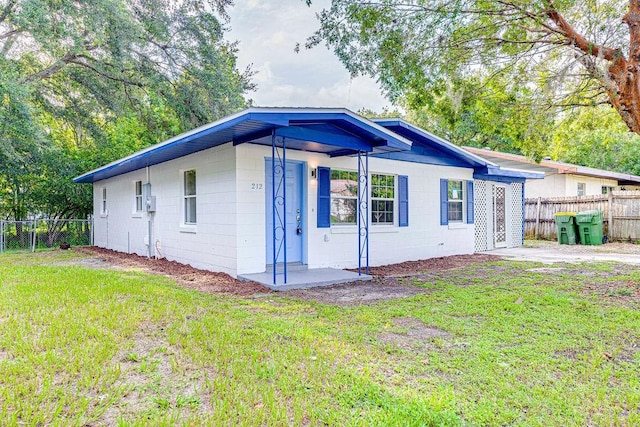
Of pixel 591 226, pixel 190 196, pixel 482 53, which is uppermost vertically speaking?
pixel 482 53

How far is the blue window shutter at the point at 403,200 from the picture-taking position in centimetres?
934

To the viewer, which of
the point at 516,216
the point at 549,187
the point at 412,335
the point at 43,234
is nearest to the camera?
the point at 412,335

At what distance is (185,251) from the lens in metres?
8.55

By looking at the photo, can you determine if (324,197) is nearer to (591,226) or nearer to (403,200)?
(403,200)

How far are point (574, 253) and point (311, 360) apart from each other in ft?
34.4

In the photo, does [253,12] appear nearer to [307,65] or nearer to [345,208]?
[307,65]

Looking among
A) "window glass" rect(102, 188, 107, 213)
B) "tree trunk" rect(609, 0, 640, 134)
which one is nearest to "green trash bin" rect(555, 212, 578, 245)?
"tree trunk" rect(609, 0, 640, 134)

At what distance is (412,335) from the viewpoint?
3.99 m

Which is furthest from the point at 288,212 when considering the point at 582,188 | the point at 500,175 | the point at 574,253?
the point at 582,188

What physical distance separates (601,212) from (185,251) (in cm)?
1300

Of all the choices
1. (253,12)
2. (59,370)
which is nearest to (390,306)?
(59,370)

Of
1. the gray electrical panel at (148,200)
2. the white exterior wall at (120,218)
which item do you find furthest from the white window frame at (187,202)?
the white exterior wall at (120,218)

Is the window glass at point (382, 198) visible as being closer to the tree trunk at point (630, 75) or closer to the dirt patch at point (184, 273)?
the dirt patch at point (184, 273)

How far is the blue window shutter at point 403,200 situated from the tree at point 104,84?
7.57m
